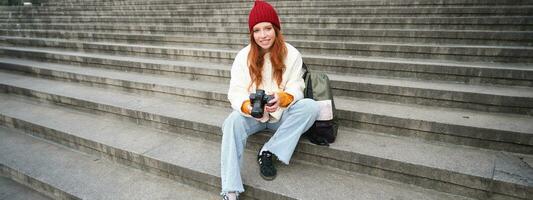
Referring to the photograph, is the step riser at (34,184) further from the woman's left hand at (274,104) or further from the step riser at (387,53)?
the step riser at (387,53)

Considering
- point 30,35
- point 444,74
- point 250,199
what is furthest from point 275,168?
point 30,35

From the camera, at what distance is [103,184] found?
2.69 metres

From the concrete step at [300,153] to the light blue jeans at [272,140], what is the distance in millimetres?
233

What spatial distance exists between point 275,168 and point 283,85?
2.29 ft

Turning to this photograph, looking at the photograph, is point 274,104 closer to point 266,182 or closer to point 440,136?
point 266,182

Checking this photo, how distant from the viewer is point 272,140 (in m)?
2.39

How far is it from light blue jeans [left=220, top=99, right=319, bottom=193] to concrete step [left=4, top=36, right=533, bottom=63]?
2.09 meters

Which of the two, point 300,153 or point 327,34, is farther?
point 327,34

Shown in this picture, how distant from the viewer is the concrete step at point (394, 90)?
2.78 m

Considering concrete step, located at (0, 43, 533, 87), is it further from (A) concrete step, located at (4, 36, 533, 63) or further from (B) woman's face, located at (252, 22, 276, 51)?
(B) woman's face, located at (252, 22, 276, 51)

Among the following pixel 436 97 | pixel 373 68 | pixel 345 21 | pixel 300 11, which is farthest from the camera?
pixel 300 11

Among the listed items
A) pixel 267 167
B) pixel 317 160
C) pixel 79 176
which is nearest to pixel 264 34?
pixel 267 167

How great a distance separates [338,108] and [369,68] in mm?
975

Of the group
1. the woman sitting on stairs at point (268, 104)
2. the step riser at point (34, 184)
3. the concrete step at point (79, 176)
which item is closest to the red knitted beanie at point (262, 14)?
the woman sitting on stairs at point (268, 104)
